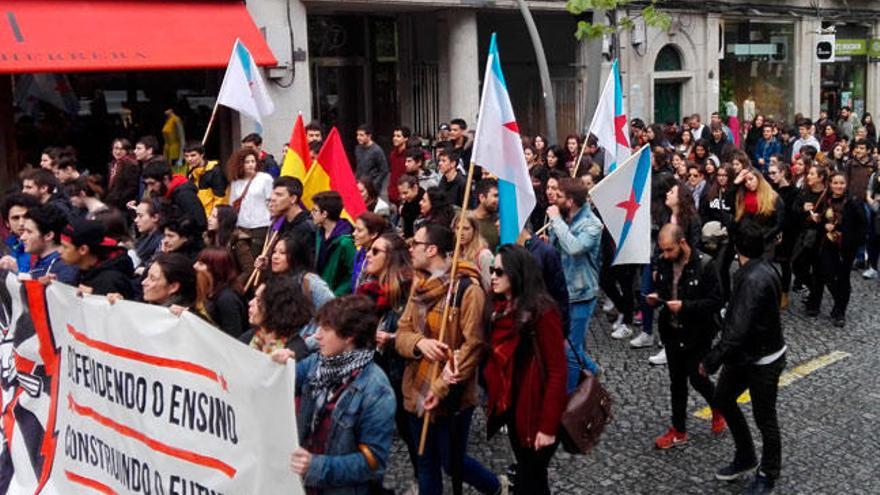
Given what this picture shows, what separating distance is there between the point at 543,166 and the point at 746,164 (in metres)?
2.37

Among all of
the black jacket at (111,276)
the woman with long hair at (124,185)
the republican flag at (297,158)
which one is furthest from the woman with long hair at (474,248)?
the woman with long hair at (124,185)

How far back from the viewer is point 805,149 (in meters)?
12.2

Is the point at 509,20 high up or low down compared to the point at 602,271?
up

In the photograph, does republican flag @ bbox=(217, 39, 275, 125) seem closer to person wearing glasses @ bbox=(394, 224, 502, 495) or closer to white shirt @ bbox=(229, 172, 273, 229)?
white shirt @ bbox=(229, 172, 273, 229)

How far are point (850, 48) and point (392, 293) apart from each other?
24.2 metres

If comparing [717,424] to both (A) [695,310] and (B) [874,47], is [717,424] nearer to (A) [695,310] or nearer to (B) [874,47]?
(A) [695,310]

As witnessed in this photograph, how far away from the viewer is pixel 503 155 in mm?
6242

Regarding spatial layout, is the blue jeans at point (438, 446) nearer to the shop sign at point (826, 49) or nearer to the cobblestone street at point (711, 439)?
the cobblestone street at point (711, 439)

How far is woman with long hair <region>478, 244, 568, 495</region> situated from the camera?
491cm

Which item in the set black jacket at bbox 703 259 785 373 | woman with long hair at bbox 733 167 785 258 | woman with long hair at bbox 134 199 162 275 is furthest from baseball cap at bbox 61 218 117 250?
woman with long hair at bbox 733 167 785 258

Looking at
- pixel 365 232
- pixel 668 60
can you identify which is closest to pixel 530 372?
pixel 365 232

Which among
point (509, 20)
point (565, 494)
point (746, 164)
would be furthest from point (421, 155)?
point (509, 20)

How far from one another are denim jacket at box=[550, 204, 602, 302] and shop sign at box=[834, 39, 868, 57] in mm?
20702

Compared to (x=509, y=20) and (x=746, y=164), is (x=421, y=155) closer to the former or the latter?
(x=746, y=164)
